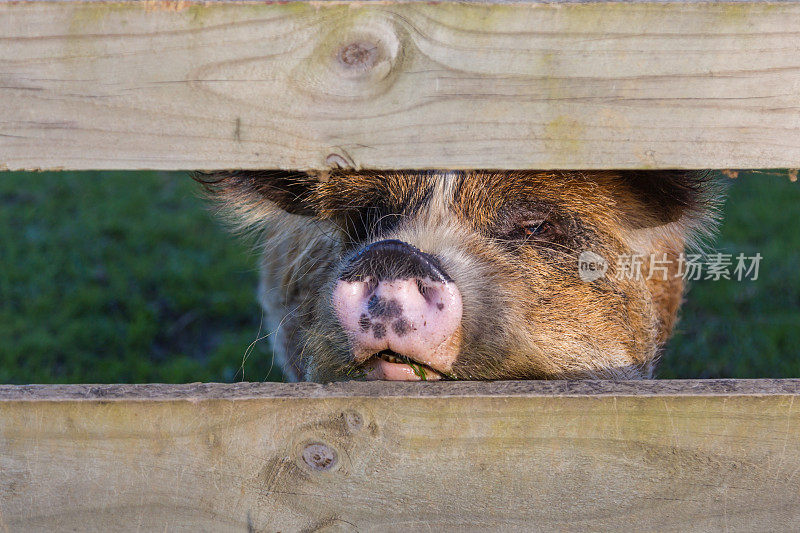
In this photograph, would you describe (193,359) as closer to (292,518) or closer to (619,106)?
(292,518)

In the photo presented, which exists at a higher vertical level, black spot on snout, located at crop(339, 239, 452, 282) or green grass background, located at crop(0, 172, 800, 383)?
green grass background, located at crop(0, 172, 800, 383)

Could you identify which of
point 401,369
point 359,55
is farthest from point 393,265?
point 359,55

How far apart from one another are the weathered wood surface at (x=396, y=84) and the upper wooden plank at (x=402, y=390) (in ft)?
1.63

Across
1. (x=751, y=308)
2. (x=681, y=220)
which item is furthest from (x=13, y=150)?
(x=751, y=308)

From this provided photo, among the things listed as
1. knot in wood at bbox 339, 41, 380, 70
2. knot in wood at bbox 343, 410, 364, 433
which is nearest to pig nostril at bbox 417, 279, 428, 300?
knot in wood at bbox 343, 410, 364, 433

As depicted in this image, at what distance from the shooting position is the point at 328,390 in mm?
1835

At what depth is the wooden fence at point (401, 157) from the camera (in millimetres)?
1637

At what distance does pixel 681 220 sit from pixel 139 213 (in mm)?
5356

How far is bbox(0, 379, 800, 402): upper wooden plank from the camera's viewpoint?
1.79 meters

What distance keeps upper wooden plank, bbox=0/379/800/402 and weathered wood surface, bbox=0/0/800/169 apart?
495mm

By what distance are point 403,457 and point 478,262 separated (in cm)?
84

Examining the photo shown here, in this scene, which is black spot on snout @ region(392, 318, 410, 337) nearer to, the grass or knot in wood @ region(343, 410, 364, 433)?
knot in wood @ region(343, 410, 364, 433)

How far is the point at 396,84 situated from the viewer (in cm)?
166

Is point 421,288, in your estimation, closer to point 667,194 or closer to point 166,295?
point 667,194
